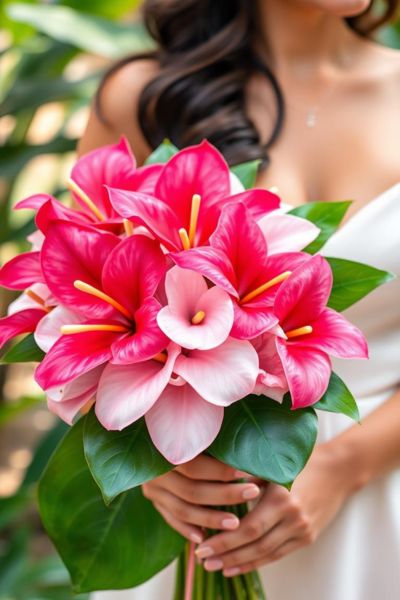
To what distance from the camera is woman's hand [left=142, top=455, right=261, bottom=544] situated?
0.80 meters

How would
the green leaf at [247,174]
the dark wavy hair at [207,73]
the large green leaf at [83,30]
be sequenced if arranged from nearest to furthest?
the green leaf at [247,174], the dark wavy hair at [207,73], the large green leaf at [83,30]

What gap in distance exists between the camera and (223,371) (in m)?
0.68

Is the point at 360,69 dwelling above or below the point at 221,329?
below

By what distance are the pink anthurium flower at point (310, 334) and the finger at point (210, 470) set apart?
0.46ft

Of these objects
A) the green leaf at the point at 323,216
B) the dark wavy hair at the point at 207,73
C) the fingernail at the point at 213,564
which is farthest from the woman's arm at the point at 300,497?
the dark wavy hair at the point at 207,73

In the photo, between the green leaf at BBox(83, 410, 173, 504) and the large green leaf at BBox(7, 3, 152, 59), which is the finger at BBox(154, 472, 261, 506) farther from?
the large green leaf at BBox(7, 3, 152, 59)

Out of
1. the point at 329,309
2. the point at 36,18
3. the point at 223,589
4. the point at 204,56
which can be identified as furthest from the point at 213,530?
the point at 36,18

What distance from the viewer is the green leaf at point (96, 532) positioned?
2.75 ft

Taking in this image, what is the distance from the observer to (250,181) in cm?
88

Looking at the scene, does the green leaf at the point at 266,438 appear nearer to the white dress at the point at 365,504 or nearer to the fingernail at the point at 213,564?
the fingernail at the point at 213,564

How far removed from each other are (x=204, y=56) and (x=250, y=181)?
0.42m

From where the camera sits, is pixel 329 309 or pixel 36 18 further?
pixel 36 18

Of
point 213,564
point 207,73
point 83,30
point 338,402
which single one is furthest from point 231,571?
point 83,30

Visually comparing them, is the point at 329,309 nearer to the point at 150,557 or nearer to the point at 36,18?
the point at 150,557
